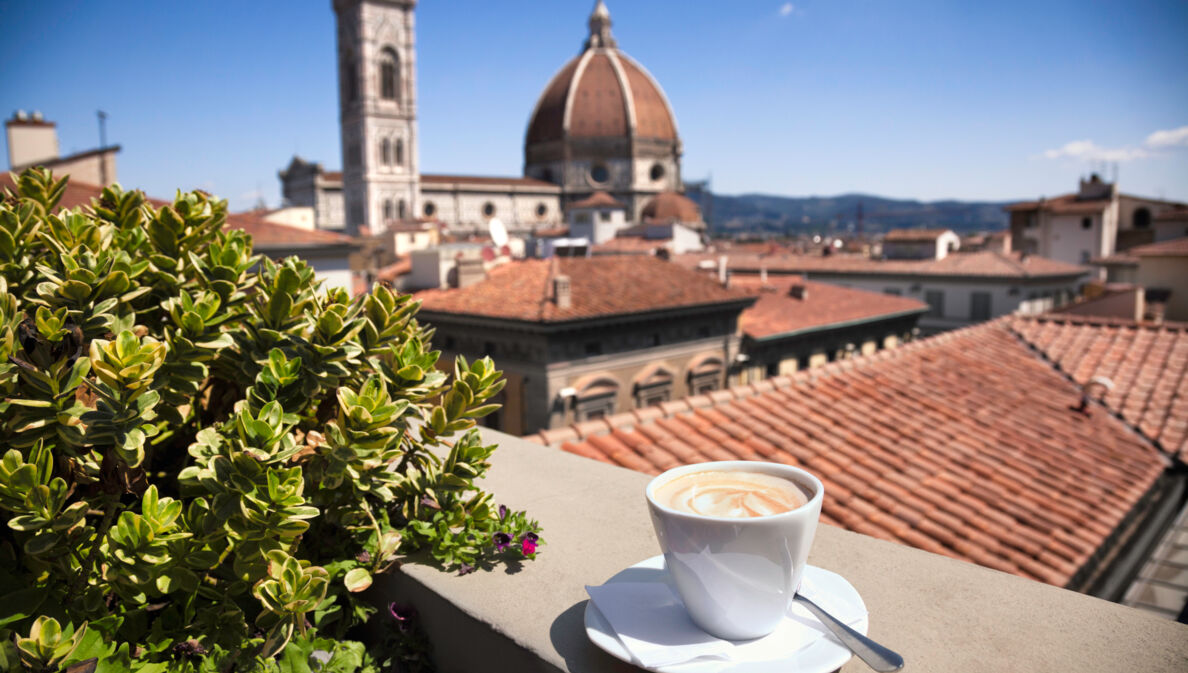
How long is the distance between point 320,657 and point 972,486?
5.52 meters

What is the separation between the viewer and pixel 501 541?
6.05ft

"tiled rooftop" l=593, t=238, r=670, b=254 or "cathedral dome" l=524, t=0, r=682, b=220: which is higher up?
"cathedral dome" l=524, t=0, r=682, b=220

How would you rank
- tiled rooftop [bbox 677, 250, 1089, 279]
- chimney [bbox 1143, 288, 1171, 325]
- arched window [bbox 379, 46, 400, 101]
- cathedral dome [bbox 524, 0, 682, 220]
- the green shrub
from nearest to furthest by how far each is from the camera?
the green shrub
chimney [bbox 1143, 288, 1171, 325]
tiled rooftop [bbox 677, 250, 1089, 279]
arched window [bbox 379, 46, 400, 101]
cathedral dome [bbox 524, 0, 682, 220]

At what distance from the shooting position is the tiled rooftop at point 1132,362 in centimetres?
812

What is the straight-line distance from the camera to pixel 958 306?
33875 mm

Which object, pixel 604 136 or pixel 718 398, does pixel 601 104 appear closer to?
pixel 604 136

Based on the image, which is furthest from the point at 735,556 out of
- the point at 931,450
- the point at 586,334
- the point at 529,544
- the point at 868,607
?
the point at 586,334

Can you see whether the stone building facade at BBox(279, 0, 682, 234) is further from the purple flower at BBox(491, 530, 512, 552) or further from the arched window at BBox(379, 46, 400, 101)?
the purple flower at BBox(491, 530, 512, 552)

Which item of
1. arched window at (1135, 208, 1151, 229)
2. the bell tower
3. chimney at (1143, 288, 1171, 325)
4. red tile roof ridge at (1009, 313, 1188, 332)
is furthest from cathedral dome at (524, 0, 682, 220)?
red tile roof ridge at (1009, 313, 1188, 332)

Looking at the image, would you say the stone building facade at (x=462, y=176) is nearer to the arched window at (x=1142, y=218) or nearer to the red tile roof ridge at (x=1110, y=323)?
the arched window at (x=1142, y=218)

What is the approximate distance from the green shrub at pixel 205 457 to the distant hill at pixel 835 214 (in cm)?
2668

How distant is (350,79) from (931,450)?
241 feet

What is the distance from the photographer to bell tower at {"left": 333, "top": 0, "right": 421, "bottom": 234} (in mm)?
67375

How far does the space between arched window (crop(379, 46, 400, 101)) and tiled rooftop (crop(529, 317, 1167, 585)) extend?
6972 centimetres
